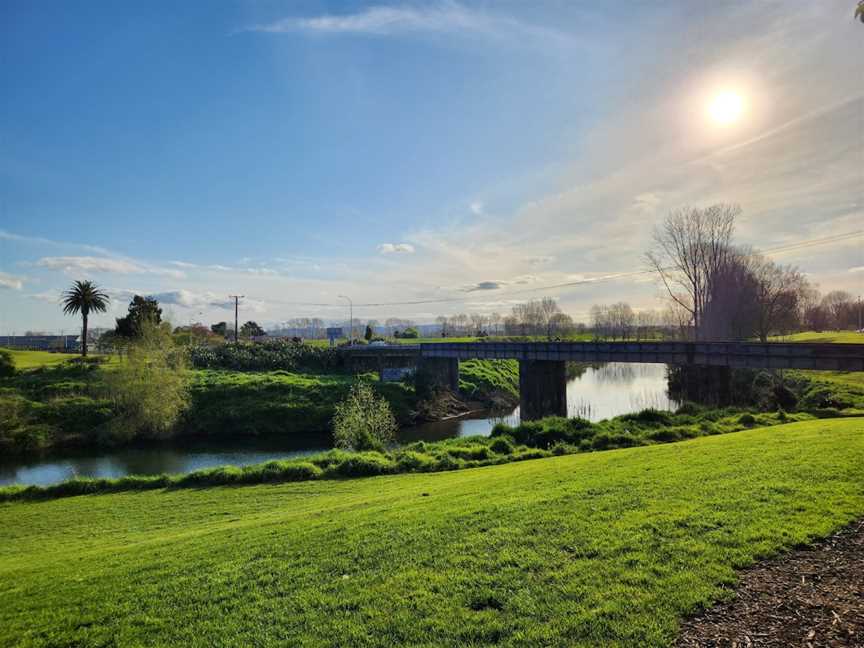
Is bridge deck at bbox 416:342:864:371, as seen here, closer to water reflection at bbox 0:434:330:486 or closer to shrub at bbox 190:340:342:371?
water reflection at bbox 0:434:330:486

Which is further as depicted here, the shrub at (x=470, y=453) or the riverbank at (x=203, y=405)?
the riverbank at (x=203, y=405)

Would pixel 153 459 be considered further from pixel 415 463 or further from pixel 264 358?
pixel 264 358

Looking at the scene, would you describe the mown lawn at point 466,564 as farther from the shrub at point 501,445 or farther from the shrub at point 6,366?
the shrub at point 6,366

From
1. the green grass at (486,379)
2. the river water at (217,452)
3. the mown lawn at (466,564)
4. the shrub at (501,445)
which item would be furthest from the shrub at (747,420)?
the green grass at (486,379)

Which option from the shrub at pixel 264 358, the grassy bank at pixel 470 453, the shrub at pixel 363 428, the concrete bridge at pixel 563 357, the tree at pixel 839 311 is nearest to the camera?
the grassy bank at pixel 470 453

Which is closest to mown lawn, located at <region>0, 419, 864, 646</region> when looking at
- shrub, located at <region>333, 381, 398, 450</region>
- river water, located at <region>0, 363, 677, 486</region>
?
shrub, located at <region>333, 381, 398, 450</region>

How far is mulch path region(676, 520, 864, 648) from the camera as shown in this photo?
16.0ft

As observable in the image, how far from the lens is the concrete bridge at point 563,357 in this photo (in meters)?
28.6

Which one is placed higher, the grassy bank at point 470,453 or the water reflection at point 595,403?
the grassy bank at point 470,453

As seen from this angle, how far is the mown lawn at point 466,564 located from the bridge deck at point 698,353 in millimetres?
19316

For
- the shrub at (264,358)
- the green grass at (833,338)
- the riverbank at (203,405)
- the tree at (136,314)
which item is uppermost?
the tree at (136,314)

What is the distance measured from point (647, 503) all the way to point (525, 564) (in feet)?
12.2

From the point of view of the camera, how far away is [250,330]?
115 metres

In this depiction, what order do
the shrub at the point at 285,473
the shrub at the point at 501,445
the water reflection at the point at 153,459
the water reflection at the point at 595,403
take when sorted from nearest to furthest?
1. the shrub at the point at 285,473
2. the shrub at the point at 501,445
3. the water reflection at the point at 153,459
4. the water reflection at the point at 595,403
